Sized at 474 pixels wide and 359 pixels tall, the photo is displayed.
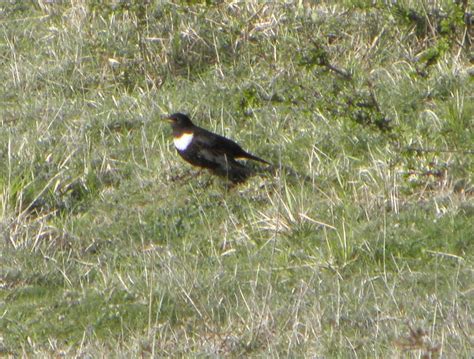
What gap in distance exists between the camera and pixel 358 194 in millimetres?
7422

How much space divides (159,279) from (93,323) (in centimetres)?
42

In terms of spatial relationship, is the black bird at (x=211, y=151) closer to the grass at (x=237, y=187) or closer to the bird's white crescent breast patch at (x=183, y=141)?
the bird's white crescent breast patch at (x=183, y=141)

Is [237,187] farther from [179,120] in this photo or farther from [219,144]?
[179,120]

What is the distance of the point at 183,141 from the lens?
825cm

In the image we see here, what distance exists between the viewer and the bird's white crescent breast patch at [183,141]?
8.22m

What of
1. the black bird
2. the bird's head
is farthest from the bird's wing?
the bird's head

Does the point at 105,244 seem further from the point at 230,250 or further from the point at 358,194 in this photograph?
the point at 358,194

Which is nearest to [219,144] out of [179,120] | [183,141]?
[183,141]

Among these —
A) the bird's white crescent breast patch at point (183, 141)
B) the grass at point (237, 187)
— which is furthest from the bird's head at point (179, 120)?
the grass at point (237, 187)

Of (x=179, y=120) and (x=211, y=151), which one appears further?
(x=179, y=120)

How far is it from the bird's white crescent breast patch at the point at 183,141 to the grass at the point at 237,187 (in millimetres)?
172

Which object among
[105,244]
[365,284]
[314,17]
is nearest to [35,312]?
[105,244]

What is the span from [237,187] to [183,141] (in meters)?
0.55

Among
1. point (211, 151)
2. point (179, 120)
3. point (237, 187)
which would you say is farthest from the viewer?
point (179, 120)
